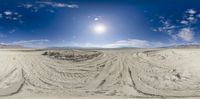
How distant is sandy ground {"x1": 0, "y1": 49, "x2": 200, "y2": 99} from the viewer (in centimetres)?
1195

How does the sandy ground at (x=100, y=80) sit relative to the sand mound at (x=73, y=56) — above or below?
below

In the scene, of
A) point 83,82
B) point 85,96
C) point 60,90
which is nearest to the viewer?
point 85,96

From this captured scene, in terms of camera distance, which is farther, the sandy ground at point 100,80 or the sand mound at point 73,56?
the sand mound at point 73,56

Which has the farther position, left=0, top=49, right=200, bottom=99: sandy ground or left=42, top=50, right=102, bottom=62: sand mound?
left=42, top=50, right=102, bottom=62: sand mound

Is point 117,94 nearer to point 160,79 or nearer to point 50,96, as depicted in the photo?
point 50,96

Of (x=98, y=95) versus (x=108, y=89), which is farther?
(x=108, y=89)

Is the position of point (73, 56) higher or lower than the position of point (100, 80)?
higher

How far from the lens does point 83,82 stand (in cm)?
1419

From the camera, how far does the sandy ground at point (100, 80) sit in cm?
1195

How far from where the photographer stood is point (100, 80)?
14438mm

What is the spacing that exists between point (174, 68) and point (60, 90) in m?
7.13

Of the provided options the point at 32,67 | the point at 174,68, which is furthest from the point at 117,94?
the point at 32,67

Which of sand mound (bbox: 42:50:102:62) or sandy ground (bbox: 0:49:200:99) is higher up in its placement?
sand mound (bbox: 42:50:102:62)

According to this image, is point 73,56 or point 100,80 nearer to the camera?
point 100,80
